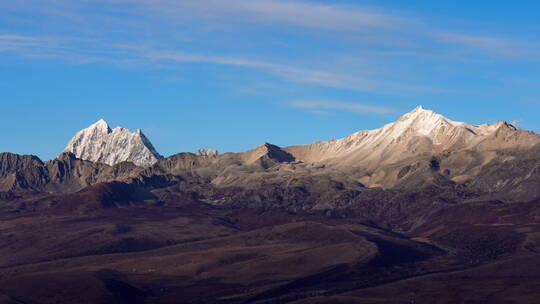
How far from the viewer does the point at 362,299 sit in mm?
199125

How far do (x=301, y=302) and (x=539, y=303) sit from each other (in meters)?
48.5

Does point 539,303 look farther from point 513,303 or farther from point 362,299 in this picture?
point 362,299

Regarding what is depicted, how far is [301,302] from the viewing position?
19762 cm

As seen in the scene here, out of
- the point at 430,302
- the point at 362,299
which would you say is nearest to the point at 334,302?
the point at 362,299

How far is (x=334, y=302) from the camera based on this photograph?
19575 cm

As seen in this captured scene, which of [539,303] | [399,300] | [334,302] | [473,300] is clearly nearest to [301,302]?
[334,302]

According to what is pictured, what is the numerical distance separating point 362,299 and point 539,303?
36.3 m

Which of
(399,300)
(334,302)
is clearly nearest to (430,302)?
(399,300)

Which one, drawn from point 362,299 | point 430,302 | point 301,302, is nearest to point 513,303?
point 430,302

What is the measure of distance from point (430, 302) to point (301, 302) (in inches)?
1065

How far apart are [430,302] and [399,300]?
6.82m

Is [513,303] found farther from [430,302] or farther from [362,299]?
[362,299]

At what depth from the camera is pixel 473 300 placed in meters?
195

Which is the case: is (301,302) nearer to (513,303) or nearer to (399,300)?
(399,300)
